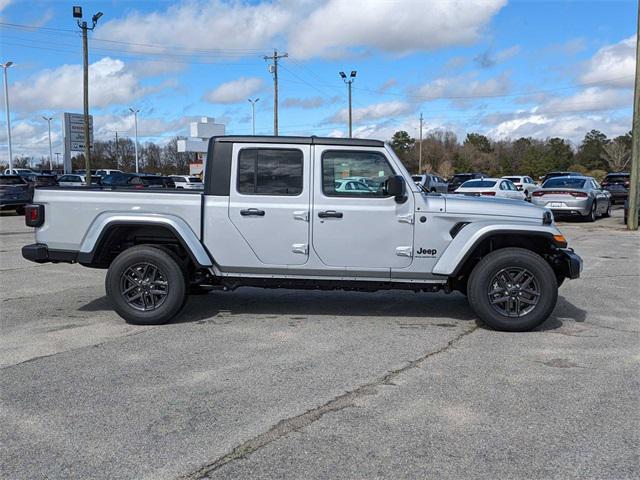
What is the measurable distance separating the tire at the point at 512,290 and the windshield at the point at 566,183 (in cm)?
1629

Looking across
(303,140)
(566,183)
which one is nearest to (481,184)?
(566,183)

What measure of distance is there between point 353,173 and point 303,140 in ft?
2.12

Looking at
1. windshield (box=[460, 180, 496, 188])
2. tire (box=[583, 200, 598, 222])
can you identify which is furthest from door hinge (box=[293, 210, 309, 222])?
windshield (box=[460, 180, 496, 188])

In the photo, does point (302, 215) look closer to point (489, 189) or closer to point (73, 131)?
point (489, 189)

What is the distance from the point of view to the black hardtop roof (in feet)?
20.9

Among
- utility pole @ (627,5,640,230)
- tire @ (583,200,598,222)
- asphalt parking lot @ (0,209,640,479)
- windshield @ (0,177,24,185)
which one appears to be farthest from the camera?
windshield @ (0,177,24,185)

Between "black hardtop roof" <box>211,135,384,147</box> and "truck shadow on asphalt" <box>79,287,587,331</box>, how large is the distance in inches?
78.5

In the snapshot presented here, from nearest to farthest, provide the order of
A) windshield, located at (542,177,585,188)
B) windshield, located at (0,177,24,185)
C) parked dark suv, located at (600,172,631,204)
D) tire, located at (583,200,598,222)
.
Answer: tire, located at (583,200,598,222)
windshield, located at (542,177,585,188)
windshield, located at (0,177,24,185)
parked dark suv, located at (600,172,631,204)

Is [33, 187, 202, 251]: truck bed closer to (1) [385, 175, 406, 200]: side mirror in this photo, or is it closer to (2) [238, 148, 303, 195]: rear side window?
(2) [238, 148, 303, 195]: rear side window

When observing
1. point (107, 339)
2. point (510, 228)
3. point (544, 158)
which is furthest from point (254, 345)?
point (544, 158)

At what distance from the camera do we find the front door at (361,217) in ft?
20.5

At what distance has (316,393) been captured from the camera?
4445mm

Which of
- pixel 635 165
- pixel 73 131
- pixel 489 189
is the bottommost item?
pixel 489 189

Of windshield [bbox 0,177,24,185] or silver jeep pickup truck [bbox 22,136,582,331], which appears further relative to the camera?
windshield [bbox 0,177,24,185]
